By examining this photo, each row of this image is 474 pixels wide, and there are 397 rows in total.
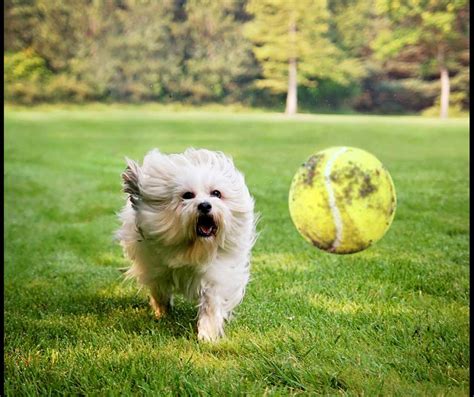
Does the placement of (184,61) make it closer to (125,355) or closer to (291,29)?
(291,29)

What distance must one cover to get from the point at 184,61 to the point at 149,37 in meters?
0.27

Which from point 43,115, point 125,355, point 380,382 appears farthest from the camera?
point 43,115

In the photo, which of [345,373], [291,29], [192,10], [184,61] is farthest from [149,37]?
[345,373]

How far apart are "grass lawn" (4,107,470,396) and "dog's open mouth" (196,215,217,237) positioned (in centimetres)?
27

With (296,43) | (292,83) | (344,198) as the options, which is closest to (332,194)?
(344,198)

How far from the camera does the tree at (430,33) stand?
416 centimetres

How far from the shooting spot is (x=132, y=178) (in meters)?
2.33

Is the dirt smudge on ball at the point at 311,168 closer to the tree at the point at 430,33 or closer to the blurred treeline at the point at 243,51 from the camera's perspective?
the blurred treeline at the point at 243,51

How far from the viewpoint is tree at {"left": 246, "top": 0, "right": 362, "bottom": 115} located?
3.64 metres

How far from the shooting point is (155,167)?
233cm

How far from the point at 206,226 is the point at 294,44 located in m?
1.62

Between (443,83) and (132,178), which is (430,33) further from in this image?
(132,178)

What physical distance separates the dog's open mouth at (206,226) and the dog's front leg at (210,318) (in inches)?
8.5

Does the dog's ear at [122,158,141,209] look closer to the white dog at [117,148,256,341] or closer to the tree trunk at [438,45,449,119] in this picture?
the white dog at [117,148,256,341]
